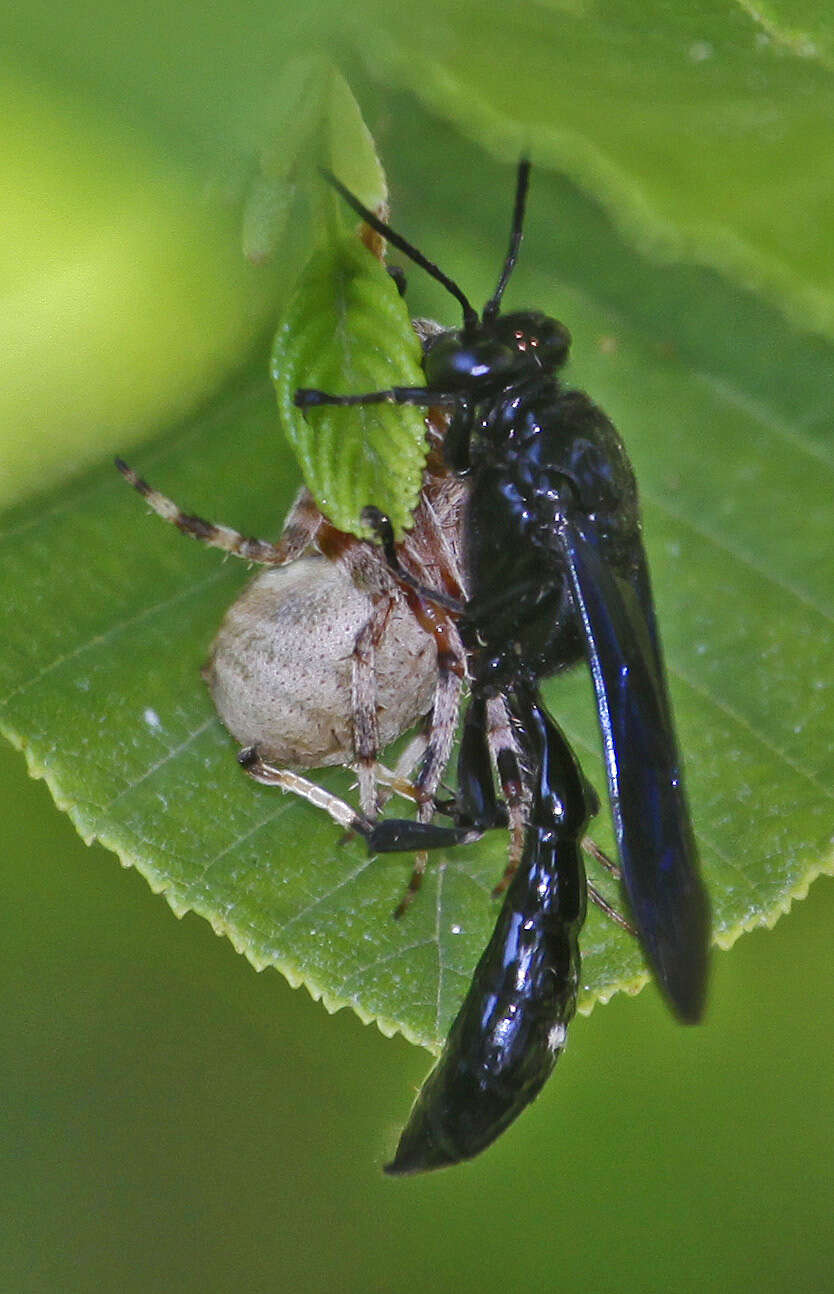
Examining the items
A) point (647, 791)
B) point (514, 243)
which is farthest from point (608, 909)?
point (514, 243)

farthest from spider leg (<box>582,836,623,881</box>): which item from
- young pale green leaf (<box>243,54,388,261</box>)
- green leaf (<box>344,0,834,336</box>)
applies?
green leaf (<box>344,0,834,336</box>)

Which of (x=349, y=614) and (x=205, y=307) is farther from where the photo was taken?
(x=349, y=614)

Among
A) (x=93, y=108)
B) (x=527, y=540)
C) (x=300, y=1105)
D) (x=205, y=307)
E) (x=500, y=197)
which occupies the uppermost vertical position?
(x=93, y=108)

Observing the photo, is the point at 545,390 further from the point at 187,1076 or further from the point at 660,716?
the point at 187,1076

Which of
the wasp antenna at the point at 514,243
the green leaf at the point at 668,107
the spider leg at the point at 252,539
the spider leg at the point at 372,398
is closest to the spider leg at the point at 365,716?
the spider leg at the point at 252,539

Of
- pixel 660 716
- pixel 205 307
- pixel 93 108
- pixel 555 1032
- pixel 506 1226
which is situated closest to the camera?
pixel 93 108

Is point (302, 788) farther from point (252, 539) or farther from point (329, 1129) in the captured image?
point (329, 1129)

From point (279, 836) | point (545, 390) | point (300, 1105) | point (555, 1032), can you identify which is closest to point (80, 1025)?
point (300, 1105)
